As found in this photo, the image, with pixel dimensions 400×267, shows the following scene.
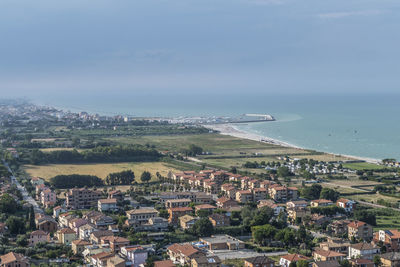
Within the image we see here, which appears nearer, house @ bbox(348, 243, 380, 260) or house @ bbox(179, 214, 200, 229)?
house @ bbox(348, 243, 380, 260)

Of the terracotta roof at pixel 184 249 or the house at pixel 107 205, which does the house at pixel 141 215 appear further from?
the terracotta roof at pixel 184 249

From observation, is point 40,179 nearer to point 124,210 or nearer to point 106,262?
point 124,210

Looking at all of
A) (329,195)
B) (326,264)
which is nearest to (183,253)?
(326,264)

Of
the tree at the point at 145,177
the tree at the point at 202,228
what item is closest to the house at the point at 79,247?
the tree at the point at 202,228

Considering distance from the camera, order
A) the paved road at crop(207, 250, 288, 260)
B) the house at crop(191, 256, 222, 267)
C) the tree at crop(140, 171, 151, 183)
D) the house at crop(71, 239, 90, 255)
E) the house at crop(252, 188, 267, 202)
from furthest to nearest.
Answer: the tree at crop(140, 171, 151, 183), the house at crop(252, 188, 267, 202), the house at crop(71, 239, 90, 255), the paved road at crop(207, 250, 288, 260), the house at crop(191, 256, 222, 267)

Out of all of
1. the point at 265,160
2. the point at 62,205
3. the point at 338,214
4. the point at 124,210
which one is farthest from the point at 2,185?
the point at 265,160

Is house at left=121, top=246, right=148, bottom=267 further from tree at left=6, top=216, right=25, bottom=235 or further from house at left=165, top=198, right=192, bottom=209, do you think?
house at left=165, top=198, right=192, bottom=209

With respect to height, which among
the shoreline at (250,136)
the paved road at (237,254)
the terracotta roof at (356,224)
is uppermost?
the shoreline at (250,136)

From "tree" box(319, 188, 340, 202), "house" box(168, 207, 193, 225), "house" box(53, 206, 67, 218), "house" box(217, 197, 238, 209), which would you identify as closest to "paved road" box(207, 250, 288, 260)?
"house" box(168, 207, 193, 225)
